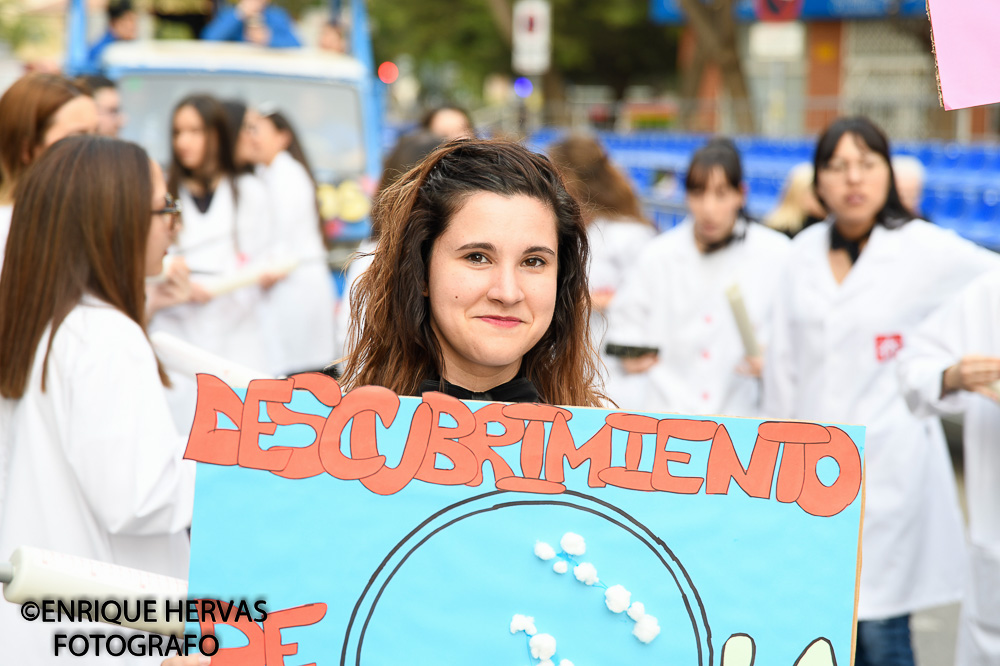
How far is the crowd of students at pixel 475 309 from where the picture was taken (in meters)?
1.96

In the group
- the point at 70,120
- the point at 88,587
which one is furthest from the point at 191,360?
the point at 70,120

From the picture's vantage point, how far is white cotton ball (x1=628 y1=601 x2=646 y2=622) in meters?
1.65

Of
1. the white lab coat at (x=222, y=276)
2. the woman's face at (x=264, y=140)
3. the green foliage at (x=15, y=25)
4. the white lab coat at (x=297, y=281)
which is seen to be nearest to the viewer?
the white lab coat at (x=222, y=276)

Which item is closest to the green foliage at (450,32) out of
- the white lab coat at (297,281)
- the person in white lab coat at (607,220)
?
the white lab coat at (297,281)

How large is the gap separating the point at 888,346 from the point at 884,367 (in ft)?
0.24

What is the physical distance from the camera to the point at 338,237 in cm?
786

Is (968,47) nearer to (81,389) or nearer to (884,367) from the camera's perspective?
(81,389)

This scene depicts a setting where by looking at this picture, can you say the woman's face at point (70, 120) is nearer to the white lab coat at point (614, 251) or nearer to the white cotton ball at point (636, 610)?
the white lab coat at point (614, 251)

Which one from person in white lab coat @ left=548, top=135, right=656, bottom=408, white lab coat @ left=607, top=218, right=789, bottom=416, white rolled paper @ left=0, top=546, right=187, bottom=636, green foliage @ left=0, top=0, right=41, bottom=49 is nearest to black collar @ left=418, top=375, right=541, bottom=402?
white rolled paper @ left=0, top=546, right=187, bottom=636

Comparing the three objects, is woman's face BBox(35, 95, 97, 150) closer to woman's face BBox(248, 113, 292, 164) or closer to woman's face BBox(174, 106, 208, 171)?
woman's face BBox(174, 106, 208, 171)

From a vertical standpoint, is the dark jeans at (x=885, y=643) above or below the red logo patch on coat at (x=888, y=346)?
below

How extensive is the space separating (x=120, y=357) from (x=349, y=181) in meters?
6.27

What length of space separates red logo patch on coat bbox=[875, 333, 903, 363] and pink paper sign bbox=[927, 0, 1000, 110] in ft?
6.30

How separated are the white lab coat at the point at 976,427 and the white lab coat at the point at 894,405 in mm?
318
